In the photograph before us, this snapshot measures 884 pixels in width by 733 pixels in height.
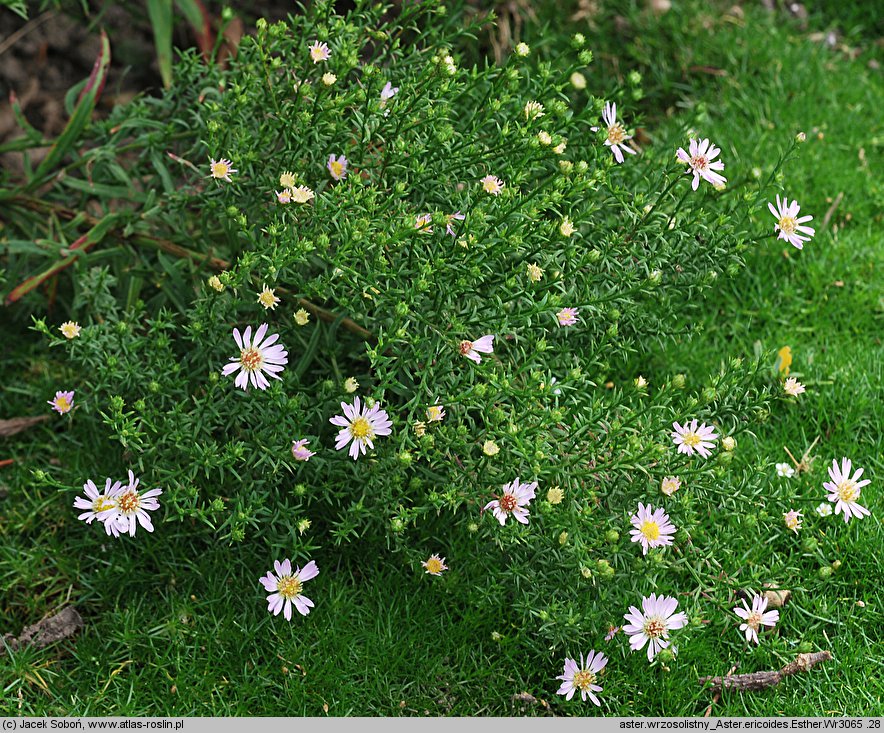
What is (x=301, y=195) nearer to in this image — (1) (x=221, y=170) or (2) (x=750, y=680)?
(1) (x=221, y=170)

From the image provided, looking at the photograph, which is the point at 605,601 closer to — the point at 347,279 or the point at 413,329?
the point at 413,329

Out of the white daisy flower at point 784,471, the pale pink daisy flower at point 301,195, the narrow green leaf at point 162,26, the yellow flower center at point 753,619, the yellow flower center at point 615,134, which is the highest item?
the narrow green leaf at point 162,26

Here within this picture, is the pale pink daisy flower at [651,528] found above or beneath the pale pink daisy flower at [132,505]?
beneath

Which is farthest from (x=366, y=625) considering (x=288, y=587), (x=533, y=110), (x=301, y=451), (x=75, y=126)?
(x=75, y=126)

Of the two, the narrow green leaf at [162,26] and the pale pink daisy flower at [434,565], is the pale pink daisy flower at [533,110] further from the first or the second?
the narrow green leaf at [162,26]

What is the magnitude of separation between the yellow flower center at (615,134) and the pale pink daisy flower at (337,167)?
0.66 metres

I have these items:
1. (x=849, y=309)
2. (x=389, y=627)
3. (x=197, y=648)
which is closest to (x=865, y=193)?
(x=849, y=309)

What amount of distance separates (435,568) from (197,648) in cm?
60

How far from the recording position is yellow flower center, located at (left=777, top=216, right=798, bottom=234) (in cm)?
242

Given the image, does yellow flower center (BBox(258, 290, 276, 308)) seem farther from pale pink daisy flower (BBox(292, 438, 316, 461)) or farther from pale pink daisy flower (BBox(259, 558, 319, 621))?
pale pink daisy flower (BBox(259, 558, 319, 621))

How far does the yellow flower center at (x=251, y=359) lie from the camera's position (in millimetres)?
2264

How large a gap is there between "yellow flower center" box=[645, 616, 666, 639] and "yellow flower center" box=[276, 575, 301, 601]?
0.79 metres

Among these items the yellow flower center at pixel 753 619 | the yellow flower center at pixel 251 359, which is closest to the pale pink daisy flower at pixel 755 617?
the yellow flower center at pixel 753 619

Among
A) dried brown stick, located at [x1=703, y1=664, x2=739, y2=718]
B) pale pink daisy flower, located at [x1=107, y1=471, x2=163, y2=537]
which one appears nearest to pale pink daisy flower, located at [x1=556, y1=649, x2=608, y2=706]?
dried brown stick, located at [x1=703, y1=664, x2=739, y2=718]
